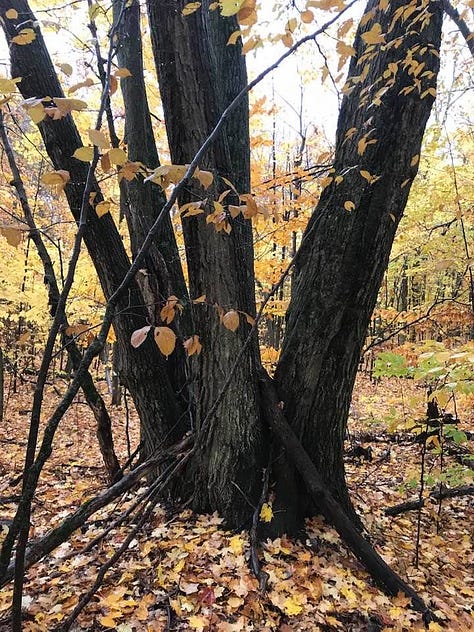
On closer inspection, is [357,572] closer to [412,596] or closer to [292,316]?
[412,596]

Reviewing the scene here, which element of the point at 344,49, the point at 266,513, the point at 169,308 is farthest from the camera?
the point at 266,513

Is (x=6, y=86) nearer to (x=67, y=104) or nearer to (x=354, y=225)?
(x=67, y=104)

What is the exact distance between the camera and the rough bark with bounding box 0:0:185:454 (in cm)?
Result: 272

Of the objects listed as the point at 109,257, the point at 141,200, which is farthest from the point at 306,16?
the point at 109,257

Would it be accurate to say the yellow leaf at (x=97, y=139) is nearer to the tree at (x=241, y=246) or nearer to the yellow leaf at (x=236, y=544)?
the tree at (x=241, y=246)

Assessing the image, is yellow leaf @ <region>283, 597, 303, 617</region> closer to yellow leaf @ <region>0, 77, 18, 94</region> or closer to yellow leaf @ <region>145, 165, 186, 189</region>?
yellow leaf @ <region>145, 165, 186, 189</region>

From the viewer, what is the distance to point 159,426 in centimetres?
324

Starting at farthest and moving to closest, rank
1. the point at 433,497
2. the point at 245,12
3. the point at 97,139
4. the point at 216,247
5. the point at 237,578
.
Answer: the point at 433,497 < the point at 216,247 < the point at 237,578 < the point at 245,12 < the point at 97,139

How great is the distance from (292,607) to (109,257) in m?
2.61

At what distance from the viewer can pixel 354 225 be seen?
281 cm

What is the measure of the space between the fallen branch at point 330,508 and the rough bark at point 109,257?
0.81m

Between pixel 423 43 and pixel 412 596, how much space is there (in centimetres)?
361

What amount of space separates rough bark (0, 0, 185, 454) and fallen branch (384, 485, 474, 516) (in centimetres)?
225

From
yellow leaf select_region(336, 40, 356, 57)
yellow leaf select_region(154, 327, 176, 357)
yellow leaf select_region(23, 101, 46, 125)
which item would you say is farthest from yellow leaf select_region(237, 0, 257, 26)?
yellow leaf select_region(154, 327, 176, 357)
